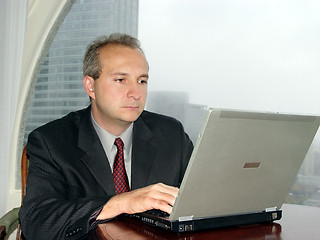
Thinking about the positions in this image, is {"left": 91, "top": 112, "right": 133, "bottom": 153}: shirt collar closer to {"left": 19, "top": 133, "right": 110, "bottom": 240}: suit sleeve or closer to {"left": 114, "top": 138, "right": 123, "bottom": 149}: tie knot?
{"left": 114, "top": 138, "right": 123, "bottom": 149}: tie knot

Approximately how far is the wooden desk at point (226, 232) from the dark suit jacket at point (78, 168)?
0.42 ft

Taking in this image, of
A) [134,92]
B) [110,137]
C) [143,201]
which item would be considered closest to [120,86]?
[134,92]

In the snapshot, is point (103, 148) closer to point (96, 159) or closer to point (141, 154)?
point (96, 159)

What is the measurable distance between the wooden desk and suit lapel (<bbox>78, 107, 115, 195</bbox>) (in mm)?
426

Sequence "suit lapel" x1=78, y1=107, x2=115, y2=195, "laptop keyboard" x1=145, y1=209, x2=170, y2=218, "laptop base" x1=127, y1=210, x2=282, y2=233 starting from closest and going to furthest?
1. "laptop base" x1=127, y1=210, x2=282, y2=233
2. "laptop keyboard" x1=145, y1=209, x2=170, y2=218
3. "suit lapel" x1=78, y1=107, x2=115, y2=195

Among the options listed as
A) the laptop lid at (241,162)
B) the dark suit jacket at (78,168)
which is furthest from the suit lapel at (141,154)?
the laptop lid at (241,162)

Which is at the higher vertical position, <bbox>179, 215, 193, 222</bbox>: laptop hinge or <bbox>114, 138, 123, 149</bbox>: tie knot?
<bbox>114, 138, 123, 149</bbox>: tie knot

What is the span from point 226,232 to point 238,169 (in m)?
0.23

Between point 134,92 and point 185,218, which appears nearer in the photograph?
point 185,218

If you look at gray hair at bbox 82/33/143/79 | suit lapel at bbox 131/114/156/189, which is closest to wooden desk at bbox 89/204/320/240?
suit lapel at bbox 131/114/156/189

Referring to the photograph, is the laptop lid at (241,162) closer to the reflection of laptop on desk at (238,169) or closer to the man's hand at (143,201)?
the reflection of laptop on desk at (238,169)

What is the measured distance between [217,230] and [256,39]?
2.52 m

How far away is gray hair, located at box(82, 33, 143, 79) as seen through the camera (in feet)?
7.57

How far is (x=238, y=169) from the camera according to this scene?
1.34m
